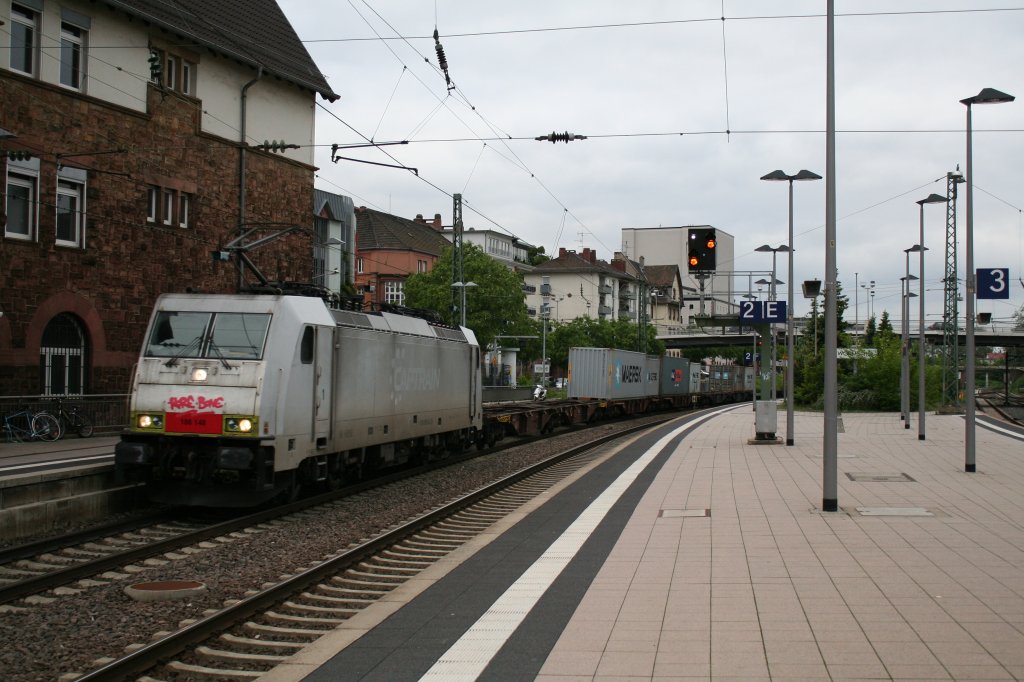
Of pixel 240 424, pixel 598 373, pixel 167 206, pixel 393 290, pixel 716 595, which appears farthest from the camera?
pixel 393 290

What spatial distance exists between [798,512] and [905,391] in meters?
21.2

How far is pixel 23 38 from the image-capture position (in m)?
23.8

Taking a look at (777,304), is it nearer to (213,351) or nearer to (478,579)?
(213,351)

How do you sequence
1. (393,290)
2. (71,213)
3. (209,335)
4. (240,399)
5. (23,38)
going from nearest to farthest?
(240,399), (209,335), (23,38), (71,213), (393,290)

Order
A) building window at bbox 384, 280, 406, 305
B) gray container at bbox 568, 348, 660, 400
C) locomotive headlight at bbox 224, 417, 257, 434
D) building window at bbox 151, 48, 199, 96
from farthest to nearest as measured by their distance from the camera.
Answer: building window at bbox 384, 280, 406, 305 → gray container at bbox 568, 348, 660, 400 → building window at bbox 151, 48, 199, 96 → locomotive headlight at bbox 224, 417, 257, 434

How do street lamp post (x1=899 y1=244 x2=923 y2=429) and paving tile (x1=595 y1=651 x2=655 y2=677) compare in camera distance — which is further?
street lamp post (x1=899 y1=244 x2=923 y2=429)

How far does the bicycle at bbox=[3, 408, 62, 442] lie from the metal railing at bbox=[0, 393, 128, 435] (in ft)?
0.48

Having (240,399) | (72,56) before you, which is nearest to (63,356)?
(72,56)

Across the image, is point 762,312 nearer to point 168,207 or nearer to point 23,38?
point 168,207

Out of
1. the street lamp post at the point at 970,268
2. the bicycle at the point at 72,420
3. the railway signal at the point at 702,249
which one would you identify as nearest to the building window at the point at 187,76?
the bicycle at the point at 72,420

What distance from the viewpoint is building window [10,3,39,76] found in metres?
23.5

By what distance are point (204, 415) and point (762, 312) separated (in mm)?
16396

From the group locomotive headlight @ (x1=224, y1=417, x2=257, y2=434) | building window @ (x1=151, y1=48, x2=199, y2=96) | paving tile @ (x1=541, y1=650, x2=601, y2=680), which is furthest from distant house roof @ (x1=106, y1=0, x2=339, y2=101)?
paving tile @ (x1=541, y1=650, x2=601, y2=680)

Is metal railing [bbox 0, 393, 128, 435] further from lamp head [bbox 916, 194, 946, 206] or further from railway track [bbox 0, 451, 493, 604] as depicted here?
lamp head [bbox 916, 194, 946, 206]
